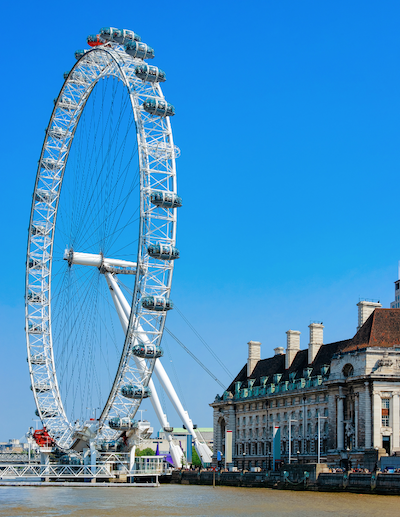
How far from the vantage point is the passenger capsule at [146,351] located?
74.0m

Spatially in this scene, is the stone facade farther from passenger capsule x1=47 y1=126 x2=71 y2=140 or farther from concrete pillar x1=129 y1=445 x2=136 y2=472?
passenger capsule x1=47 y1=126 x2=71 y2=140

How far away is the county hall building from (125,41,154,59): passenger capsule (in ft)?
121

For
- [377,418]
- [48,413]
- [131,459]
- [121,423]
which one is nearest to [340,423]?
[377,418]

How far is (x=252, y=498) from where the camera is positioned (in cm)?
6519

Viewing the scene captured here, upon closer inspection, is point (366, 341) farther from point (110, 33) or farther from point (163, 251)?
point (110, 33)

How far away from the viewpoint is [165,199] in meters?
74.0

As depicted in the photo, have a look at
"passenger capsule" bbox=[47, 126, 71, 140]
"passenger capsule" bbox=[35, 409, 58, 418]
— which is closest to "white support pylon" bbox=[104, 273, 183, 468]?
"passenger capsule" bbox=[35, 409, 58, 418]

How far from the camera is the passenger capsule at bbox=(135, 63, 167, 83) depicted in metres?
74.7

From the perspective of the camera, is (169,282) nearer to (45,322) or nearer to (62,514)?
(45,322)

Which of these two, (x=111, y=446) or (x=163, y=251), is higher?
(x=163, y=251)

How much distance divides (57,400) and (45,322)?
812 cm

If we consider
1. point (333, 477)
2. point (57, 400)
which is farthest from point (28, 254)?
point (333, 477)

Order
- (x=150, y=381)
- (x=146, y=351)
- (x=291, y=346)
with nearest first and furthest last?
(x=146, y=351) < (x=150, y=381) < (x=291, y=346)

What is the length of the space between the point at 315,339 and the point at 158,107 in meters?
44.8
